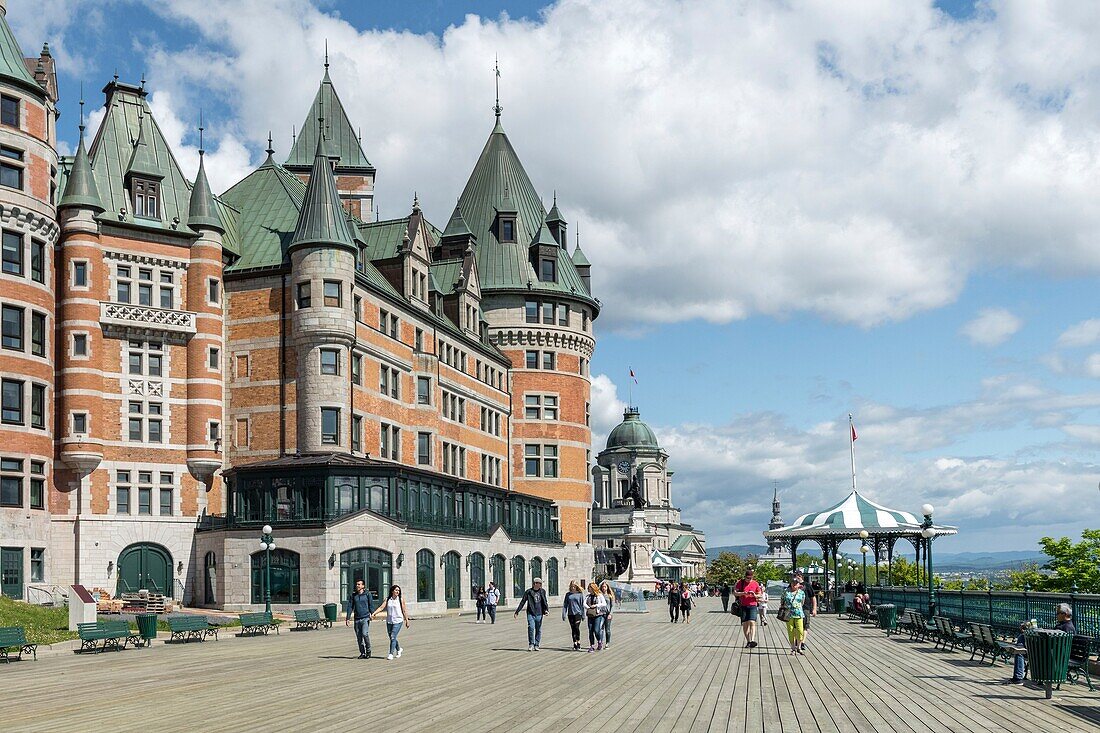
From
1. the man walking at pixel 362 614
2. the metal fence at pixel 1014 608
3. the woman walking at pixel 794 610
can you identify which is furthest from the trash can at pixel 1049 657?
the man walking at pixel 362 614

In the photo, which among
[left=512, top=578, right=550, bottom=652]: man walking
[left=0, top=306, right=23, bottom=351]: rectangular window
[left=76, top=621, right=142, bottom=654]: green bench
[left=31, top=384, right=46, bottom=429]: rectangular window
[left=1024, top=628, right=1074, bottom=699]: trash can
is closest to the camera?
[left=1024, top=628, right=1074, bottom=699]: trash can

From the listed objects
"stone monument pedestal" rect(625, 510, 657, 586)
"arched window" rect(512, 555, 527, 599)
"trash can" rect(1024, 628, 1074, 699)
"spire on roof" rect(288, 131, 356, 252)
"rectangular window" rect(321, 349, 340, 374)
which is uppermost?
"spire on roof" rect(288, 131, 356, 252)

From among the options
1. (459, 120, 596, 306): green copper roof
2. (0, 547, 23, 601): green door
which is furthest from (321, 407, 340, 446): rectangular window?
(459, 120, 596, 306): green copper roof

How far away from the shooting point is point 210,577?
54.5 meters

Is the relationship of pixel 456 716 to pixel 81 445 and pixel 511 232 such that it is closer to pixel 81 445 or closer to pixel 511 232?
pixel 81 445

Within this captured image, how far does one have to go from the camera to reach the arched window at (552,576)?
255ft

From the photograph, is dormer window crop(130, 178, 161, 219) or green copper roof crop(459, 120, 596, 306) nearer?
dormer window crop(130, 178, 161, 219)

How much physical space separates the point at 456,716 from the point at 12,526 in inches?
1463

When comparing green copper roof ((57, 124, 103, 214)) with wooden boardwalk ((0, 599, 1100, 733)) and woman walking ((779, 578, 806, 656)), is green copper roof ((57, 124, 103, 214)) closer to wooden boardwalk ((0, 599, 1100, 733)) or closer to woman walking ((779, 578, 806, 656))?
wooden boardwalk ((0, 599, 1100, 733))

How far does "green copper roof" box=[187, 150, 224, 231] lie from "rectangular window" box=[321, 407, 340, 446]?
10647 mm

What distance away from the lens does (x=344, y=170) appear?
271ft

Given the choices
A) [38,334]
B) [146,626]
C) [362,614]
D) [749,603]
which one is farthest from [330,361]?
[749,603]

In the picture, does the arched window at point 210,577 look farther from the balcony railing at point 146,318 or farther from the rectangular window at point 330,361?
the balcony railing at point 146,318

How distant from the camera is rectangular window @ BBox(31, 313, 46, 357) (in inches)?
1967
